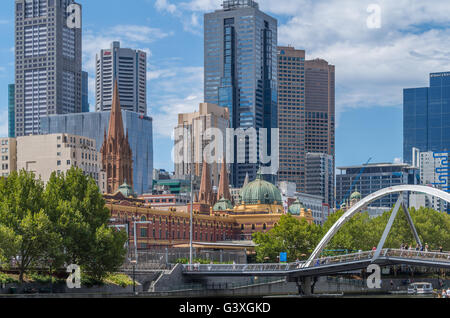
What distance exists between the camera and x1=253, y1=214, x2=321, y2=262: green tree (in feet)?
554

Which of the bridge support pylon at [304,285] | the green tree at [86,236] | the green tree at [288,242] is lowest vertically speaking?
the bridge support pylon at [304,285]

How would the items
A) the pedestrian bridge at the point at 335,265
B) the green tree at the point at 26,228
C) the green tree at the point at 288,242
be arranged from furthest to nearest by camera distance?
the green tree at the point at 288,242 < the pedestrian bridge at the point at 335,265 < the green tree at the point at 26,228

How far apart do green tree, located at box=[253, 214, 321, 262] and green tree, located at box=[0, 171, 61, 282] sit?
2347 inches

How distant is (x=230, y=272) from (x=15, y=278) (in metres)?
28.8

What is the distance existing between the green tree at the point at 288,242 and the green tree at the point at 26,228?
59611 millimetres

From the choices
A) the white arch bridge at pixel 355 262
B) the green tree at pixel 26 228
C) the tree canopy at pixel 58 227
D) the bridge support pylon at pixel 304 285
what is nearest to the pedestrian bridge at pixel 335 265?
the white arch bridge at pixel 355 262

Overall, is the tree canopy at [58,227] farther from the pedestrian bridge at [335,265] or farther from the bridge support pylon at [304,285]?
the bridge support pylon at [304,285]

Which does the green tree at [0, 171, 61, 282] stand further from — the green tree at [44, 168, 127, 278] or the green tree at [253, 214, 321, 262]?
the green tree at [253, 214, 321, 262]

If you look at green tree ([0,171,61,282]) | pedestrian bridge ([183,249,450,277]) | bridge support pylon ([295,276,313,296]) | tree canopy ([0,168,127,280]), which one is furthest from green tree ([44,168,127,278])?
bridge support pylon ([295,276,313,296])

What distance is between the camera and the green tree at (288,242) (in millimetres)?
168712

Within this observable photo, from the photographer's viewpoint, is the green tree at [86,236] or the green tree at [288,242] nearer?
the green tree at [86,236]

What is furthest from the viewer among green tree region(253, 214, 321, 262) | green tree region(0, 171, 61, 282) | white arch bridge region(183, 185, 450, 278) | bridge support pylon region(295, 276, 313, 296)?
green tree region(253, 214, 321, 262)
